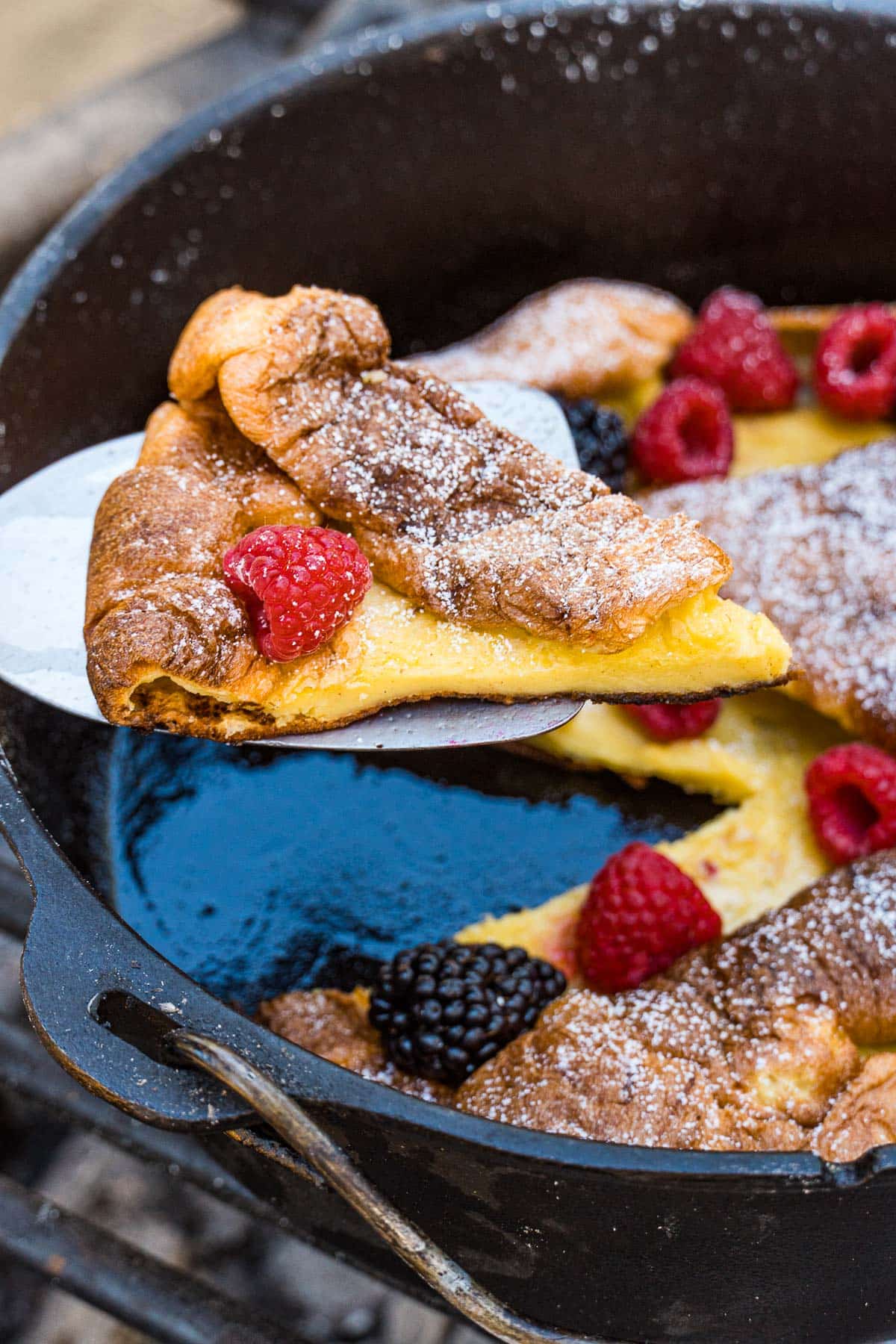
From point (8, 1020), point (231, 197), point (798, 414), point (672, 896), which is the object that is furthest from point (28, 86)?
point (672, 896)

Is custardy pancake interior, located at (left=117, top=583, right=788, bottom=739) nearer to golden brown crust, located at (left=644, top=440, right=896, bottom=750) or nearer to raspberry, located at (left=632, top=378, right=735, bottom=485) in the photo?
golden brown crust, located at (left=644, top=440, right=896, bottom=750)

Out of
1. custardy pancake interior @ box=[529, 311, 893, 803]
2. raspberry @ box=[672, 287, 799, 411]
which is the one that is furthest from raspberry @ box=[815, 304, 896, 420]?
custardy pancake interior @ box=[529, 311, 893, 803]

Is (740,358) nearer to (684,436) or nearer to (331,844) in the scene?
(684,436)

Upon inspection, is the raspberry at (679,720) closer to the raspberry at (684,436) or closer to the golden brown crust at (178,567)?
the raspberry at (684,436)

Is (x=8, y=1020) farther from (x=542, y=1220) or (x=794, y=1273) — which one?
(x=794, y=1273)

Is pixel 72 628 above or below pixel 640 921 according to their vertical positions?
above

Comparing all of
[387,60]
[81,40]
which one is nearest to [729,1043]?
[387,60]
